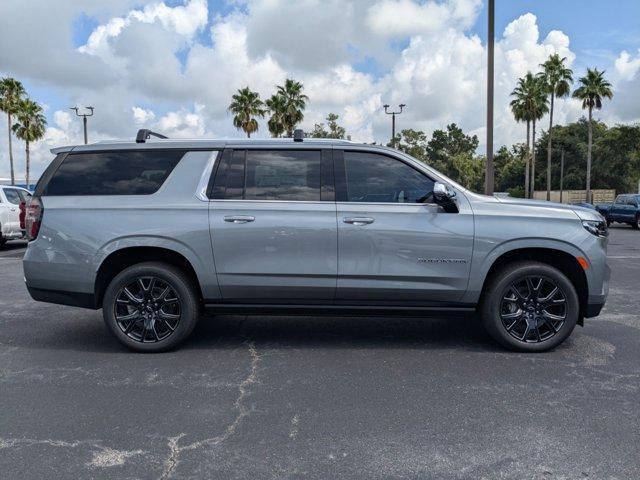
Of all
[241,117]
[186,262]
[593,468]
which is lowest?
[593,468]

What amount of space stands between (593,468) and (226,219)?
327cm

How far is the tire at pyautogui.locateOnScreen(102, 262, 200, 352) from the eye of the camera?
4.80 metres

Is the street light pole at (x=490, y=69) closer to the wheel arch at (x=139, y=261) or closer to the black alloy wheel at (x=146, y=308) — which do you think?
the wheel arch at (x=139, y=261)

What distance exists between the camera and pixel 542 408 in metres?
3.66

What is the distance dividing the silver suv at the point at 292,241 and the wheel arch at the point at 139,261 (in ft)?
0.04

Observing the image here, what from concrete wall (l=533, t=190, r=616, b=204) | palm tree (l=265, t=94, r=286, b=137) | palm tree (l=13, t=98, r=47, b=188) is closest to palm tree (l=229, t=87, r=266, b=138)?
palm tree (l=265, t=94, r=286, b=137)

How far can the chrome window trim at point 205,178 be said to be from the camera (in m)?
4.81

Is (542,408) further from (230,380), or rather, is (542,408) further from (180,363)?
(180,363)

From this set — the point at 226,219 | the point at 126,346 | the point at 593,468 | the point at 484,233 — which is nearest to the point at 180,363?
the point at 126,346

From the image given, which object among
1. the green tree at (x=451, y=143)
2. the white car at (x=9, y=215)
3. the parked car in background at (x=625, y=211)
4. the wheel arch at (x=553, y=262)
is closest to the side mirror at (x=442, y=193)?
the wheel arch at (x=553, y=262)

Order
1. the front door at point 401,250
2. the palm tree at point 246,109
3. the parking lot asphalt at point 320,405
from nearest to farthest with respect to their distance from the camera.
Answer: the parking lot asphalt at point 320,405, the front door at point 401,250, the palm tree at point 246,109

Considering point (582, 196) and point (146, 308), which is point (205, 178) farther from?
point (582, 196)

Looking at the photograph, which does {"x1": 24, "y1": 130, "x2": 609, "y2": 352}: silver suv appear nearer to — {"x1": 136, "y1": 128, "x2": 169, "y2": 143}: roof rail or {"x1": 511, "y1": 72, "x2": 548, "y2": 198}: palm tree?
{"x1": 136, "y1": 128, "x2": 169, "y2": 143}: roof rail

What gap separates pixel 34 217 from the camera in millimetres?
4824
